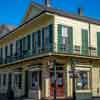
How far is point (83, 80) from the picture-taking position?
23.9 meters

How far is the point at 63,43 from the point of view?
23.3m

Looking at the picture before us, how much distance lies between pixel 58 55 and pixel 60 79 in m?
2.21

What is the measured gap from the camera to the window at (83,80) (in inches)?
924

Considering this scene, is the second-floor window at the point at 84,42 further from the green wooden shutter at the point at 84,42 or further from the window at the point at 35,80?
the window at the point at 35,80

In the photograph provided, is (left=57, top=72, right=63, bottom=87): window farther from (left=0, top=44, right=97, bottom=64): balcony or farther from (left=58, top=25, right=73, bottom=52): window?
(left=58, top=25, right=73, bottom=52): window

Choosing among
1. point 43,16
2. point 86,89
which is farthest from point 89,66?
point 43,16

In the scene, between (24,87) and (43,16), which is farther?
(24,87)

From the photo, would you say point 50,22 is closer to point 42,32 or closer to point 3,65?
point 42,32

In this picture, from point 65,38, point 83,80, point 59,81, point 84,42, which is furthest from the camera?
point 84,42

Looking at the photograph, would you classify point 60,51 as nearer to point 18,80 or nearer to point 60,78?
point 60,78

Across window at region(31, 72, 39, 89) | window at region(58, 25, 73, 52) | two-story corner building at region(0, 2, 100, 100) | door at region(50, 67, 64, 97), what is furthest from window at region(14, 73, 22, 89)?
window at region(58, 25, 73, 52)

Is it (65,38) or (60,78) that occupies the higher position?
(65,38)

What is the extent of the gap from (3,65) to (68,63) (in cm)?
1182

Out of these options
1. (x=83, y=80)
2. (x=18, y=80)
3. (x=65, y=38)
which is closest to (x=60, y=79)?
(x=83, y=80)
